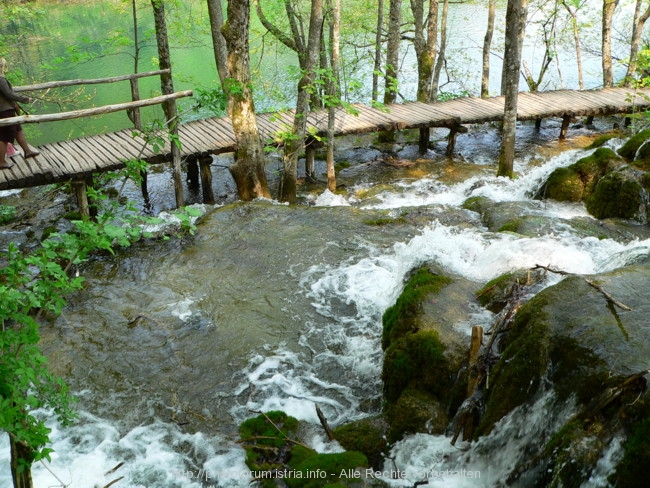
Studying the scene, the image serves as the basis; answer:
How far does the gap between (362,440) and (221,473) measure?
1.20 metres

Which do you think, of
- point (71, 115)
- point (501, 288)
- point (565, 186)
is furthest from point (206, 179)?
point (501, 288)

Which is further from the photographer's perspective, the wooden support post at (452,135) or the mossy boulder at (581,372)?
the wooden support post at (452,135)

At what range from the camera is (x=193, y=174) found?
1212 centimetres

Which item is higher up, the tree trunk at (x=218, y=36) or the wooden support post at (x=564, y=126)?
the tree trunk at (x=218, y=36)

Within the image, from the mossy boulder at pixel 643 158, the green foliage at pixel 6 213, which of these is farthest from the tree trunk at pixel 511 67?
the green foliage at pixel 6 213

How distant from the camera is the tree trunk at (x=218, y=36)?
9351 mm

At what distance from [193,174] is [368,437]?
29.5 feet

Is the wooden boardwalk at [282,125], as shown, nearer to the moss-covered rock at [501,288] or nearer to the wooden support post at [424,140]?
the wooden support post at [424,140]

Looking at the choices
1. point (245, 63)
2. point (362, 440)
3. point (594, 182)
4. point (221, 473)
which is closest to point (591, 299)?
point (362, 440)

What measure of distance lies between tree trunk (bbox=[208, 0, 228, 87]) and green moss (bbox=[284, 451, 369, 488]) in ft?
23.8

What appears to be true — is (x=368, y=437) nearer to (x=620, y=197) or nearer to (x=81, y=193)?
(x=620, y=197)

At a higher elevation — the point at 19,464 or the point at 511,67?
the point at 511,67

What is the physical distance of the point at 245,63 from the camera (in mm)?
8773

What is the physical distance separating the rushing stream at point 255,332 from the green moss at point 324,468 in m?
0.37
